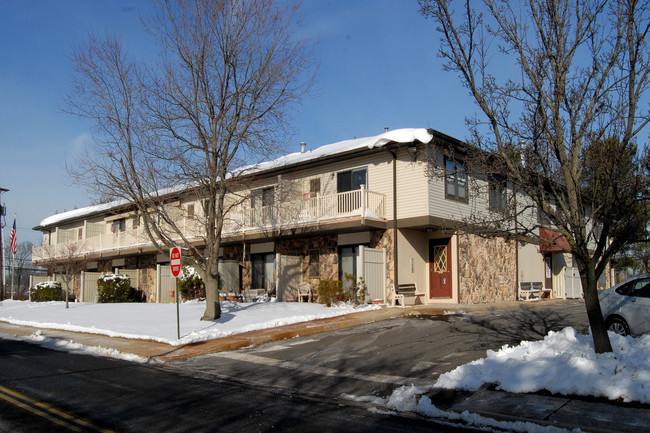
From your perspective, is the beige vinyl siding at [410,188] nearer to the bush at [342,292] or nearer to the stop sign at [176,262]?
the bush at [342,292]

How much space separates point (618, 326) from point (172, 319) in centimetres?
1326

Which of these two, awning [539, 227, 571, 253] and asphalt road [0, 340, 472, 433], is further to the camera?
awning [539, 227, 571, 253]

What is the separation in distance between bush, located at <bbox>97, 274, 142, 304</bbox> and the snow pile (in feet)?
79.5

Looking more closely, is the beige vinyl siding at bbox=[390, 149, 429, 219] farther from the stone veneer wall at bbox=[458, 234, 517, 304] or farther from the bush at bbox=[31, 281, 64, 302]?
the bush at bbox=[31, 281, 64, 302]

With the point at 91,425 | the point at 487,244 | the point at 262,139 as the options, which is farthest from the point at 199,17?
the point at 487,244

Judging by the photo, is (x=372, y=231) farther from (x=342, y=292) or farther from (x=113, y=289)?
(x=113, y=289)

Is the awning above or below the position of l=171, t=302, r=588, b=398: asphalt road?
above

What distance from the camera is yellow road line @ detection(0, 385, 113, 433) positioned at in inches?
252

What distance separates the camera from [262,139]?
1702cm

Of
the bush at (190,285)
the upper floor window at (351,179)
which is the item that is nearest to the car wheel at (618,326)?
the upper floor window at (351,179)

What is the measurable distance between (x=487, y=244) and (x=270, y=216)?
9.38 meters

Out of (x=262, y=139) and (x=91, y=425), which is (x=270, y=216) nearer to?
(x=262, y=139)

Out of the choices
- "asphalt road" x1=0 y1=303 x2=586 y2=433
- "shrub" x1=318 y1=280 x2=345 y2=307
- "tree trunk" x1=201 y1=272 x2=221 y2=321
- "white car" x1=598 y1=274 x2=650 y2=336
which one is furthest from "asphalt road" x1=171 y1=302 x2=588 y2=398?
"shrub" x1=318 y1=280 x2=345 y2=307

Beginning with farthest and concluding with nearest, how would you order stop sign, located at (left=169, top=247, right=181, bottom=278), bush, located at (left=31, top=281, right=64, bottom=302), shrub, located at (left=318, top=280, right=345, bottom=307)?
bush, located at (left=31, top=281, right=64, bottom=302) → shrub, located at (left=318, top=280, right=345, bottom=307) → stop sign, located at (left=169, top=247, right=181, bottom=278)
